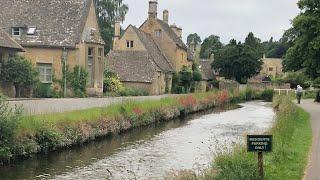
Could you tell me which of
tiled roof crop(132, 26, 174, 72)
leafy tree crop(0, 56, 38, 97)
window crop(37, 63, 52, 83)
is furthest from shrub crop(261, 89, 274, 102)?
leafy tree crop(0, 56, 38, 97)

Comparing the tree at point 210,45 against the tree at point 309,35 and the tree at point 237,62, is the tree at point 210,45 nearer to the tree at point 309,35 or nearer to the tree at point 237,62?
the tree at point 237,62

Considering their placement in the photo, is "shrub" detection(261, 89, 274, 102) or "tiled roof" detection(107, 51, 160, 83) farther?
"shrub" detection(261, 89, 274, 102)

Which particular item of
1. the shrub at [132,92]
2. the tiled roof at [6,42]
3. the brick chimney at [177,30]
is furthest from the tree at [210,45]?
the tiled roof at [6,42]

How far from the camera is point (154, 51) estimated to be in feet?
230

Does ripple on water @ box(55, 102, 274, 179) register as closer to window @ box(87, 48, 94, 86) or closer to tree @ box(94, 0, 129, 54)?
window @ box(87, 48, 94, 86)

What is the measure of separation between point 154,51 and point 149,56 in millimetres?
5493

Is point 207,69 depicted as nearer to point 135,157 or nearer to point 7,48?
point 7,48

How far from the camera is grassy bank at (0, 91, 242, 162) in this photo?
2155 centimetres

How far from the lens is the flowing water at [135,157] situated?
19.8 m

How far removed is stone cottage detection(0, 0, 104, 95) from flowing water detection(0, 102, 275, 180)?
1580 cm

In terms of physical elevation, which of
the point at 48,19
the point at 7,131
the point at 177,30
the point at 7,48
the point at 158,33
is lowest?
the point at 7,131

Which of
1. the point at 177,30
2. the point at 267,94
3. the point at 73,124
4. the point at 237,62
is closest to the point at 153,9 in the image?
the point at 177,30

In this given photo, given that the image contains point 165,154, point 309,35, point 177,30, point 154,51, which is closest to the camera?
point 165,154

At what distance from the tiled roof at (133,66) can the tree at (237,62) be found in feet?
134
